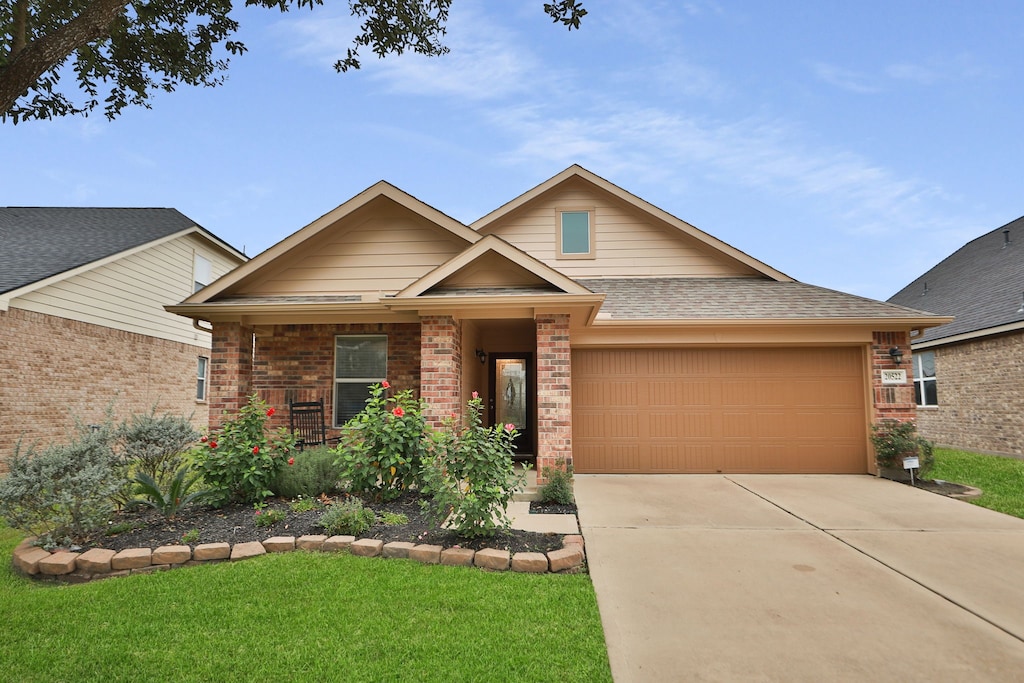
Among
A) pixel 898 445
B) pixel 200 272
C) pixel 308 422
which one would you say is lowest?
pixel 898 445

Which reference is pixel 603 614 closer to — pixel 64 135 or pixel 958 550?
pixel 958 550

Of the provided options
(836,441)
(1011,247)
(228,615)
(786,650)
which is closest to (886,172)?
(1011,247)

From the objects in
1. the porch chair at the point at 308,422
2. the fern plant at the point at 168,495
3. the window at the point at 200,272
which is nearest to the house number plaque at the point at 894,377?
the porch chair at the point at 308,422

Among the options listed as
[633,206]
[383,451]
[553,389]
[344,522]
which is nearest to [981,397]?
[633,206]

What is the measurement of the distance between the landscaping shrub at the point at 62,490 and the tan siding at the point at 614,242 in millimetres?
8255

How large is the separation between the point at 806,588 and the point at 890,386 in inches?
247

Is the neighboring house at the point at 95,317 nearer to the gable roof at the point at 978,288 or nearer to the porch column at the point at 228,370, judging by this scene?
the porch column at the point at 228,370

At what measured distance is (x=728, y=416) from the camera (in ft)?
29.8

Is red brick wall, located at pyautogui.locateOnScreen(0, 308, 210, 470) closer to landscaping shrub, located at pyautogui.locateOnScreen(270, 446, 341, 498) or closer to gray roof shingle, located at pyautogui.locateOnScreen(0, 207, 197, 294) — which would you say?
gray roof shingle, located at pyautogui.locateOnScreen(0, 207, 197, 294)

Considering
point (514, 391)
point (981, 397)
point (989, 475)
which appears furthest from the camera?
point (981, 397)

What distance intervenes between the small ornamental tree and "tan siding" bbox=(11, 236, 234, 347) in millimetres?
7569

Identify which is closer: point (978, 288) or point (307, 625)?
point (307, 625)

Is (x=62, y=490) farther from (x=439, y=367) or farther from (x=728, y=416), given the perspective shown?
(x=728, y=416)

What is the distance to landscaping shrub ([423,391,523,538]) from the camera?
4762 mm
